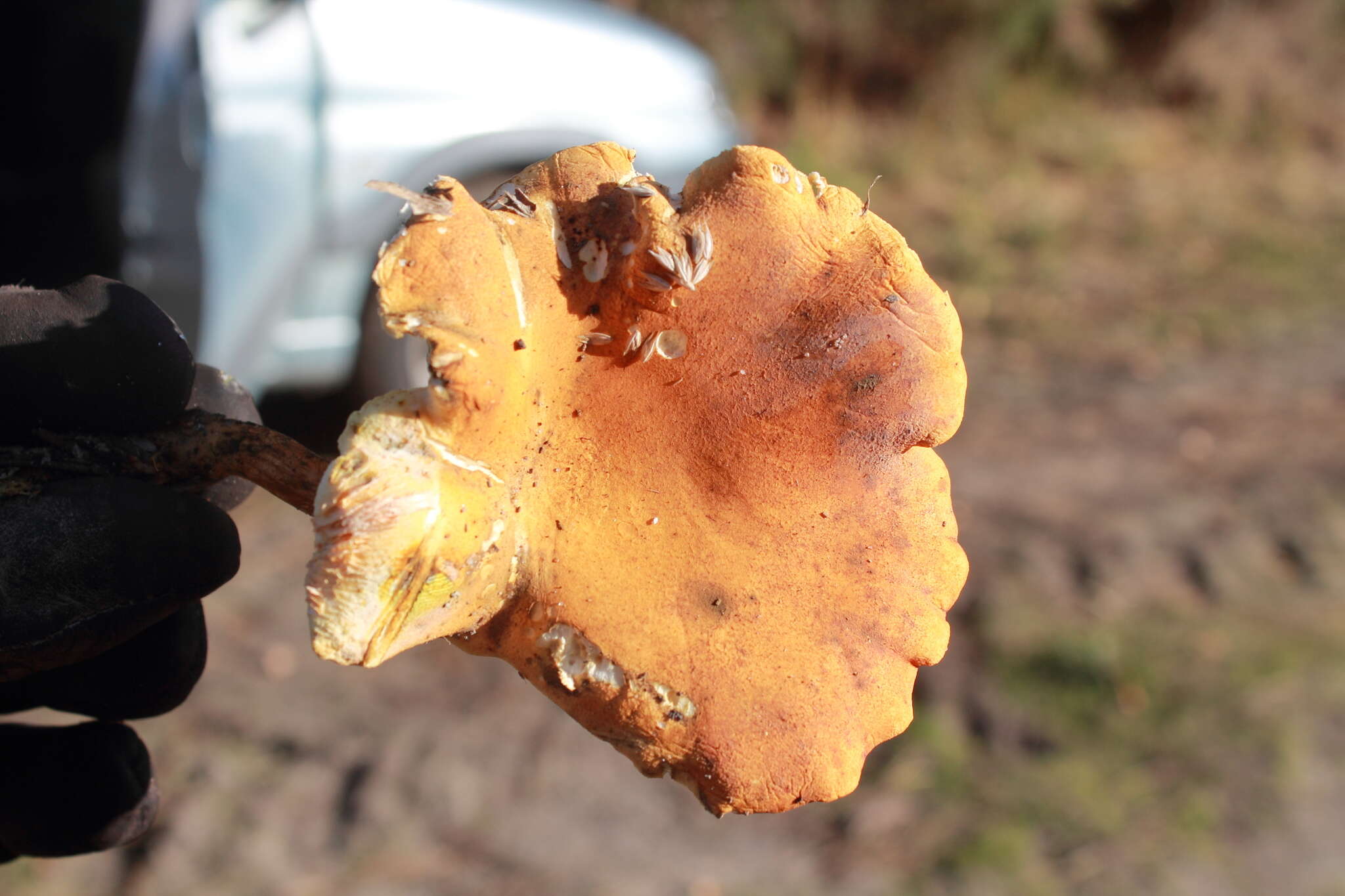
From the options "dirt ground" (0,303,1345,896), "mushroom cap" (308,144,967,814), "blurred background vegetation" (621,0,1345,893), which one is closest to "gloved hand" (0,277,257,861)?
"mushroom cap" (308,144,967,814)

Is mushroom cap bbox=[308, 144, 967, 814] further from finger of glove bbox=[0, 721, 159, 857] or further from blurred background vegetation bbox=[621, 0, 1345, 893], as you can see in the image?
blurred background vegetation bbox=[621, 0, 1345, 893]

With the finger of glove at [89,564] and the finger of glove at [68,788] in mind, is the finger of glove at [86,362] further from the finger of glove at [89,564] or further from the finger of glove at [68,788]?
the finger of glove at [68,788]

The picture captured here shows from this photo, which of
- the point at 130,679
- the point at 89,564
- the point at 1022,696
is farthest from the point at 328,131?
the point at 1022,696

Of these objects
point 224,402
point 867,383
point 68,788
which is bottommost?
point 68,788

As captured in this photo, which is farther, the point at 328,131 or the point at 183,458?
the point at 328,131

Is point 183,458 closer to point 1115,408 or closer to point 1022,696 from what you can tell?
point 1022,696

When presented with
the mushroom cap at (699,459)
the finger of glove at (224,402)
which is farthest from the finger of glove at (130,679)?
the mushroom cap at (699,459)

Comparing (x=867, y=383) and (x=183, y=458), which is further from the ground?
(x=867, y=383)
